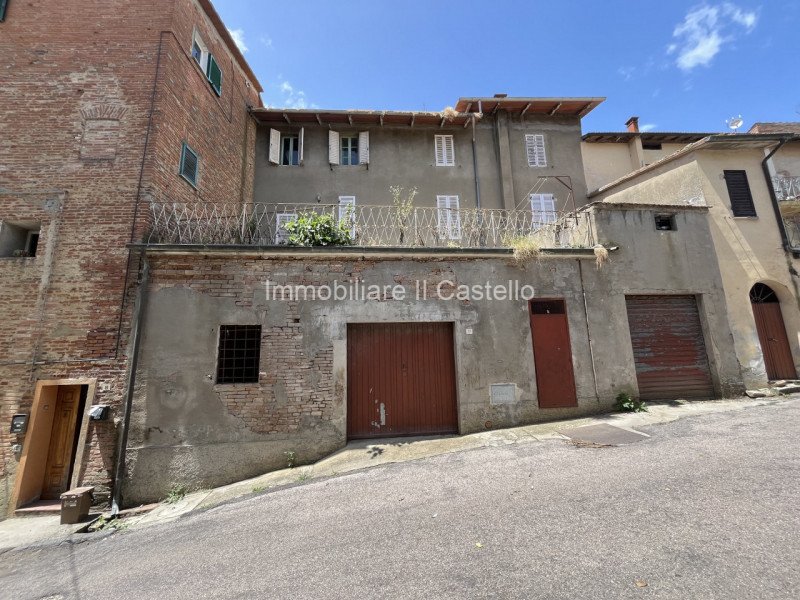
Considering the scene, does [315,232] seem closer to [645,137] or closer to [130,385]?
[130,385]

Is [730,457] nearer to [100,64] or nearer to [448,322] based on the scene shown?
[448,322]

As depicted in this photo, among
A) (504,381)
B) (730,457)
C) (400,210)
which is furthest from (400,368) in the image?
(730,457)

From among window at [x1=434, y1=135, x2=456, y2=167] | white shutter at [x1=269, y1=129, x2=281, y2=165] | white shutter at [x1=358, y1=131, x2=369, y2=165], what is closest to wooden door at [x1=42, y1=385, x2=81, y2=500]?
white shutter at [x1=269, y1=129, x2=281, y2=165]

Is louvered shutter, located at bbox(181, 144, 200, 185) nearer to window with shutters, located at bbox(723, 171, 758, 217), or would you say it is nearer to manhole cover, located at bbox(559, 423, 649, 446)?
manhole cover, located at bbox(559, 423, 649, 446)

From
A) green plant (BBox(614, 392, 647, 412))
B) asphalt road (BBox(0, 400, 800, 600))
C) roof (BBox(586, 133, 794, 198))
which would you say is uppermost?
roof (BBox(586, 133, 794, 198))

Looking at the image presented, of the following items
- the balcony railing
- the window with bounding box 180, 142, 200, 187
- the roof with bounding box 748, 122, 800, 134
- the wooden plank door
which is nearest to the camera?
the balcony railing

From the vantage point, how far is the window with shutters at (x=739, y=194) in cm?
935

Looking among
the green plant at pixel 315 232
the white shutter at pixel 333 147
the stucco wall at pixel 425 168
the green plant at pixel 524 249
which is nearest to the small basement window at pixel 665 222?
the green plant at pixel 524 249

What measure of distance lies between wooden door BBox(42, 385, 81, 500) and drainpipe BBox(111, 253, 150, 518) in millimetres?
1344

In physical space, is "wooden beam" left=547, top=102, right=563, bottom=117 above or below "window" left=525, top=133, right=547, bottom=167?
above

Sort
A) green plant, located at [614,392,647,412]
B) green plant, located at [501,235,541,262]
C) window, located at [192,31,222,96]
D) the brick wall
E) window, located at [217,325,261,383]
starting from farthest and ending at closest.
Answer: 1. window, located at [192,31,222,96]
2. green plant, located at [501,235,541,262]
3. green plant, located at [614,392,647,412]
4. window, located at [217,325,261,383]
5. the brick wall

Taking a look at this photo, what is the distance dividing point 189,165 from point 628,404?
38.1 feet

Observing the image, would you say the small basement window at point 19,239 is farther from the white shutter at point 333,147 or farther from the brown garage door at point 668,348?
the brown garage door at point 668,348

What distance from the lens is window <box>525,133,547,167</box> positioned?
13.6 metres
